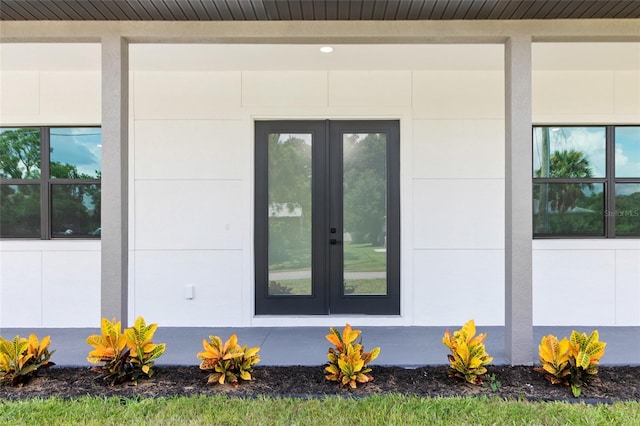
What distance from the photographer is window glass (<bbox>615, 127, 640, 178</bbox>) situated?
509cm

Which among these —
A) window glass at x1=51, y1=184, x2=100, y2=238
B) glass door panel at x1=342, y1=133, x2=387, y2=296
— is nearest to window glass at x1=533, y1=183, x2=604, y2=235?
glass door panel at x1=342, y1=133, x2=387, y2=296

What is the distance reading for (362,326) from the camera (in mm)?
4918

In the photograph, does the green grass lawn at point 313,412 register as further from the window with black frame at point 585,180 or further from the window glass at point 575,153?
the window glass at point 575,153

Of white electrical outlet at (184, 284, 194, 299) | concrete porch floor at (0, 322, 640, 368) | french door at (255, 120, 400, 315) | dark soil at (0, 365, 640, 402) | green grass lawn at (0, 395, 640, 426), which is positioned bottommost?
green grass lawn at (0, 395, 640, 426)

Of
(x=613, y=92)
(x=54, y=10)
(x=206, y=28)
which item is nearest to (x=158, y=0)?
(x=206, y=28)

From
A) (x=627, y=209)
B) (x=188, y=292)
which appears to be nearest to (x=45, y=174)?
(x=188, y=292)

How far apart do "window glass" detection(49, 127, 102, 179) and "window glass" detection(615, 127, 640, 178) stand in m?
6.31

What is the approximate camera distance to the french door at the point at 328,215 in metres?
5.08

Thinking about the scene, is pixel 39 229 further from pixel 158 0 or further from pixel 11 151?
pixel 158 0

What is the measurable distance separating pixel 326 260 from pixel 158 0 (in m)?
3.18

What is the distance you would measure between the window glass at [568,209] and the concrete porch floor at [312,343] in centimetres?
117

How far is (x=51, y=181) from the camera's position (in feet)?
16.7

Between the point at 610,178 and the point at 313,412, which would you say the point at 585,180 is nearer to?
the point at 610,178

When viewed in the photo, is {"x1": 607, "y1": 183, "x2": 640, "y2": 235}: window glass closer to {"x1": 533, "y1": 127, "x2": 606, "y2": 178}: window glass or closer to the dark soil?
{"x1": 533, "y1": 127, "x2": 606, "y2": 178}: window glass
